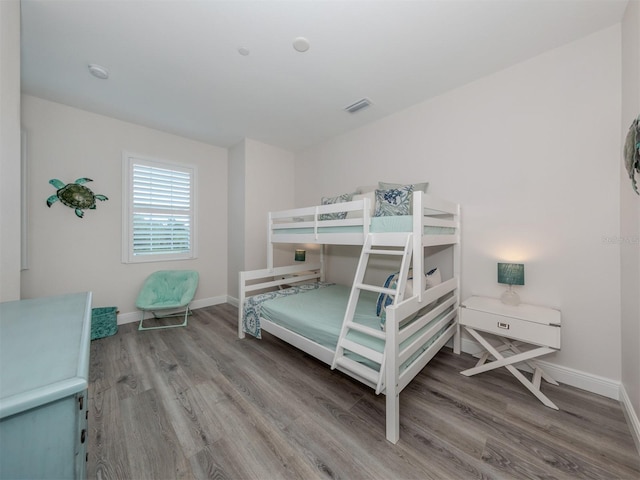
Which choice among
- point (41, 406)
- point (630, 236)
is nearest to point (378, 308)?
point (630, 236)

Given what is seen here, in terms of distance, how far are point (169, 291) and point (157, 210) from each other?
3.96ft

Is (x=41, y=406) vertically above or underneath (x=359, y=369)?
above

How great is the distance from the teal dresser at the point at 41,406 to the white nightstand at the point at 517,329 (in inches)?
95.6

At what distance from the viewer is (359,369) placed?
5.51 ft

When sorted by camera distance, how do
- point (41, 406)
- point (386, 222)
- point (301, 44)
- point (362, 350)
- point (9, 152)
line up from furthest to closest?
point (386, 222), point (301, 44), point (362, 350), point (9, 152), point (41, 406)

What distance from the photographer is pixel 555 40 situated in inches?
77.0

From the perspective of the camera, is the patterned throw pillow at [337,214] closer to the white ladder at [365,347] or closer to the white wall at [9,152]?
the white ladder at [365,347]

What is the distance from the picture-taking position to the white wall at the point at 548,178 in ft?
6.11

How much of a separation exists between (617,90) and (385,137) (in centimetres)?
194

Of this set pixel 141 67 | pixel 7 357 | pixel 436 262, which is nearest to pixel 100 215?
pixel 141 67

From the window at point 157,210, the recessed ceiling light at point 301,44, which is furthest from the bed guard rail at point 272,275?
the recessed ceiling light at point 301,44

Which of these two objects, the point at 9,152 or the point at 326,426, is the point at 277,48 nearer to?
the point at 9,152

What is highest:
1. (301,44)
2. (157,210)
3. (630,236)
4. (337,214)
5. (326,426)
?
(301,44)

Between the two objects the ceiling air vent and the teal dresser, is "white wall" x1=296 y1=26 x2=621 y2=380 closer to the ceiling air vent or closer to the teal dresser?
the ceiling air vent
